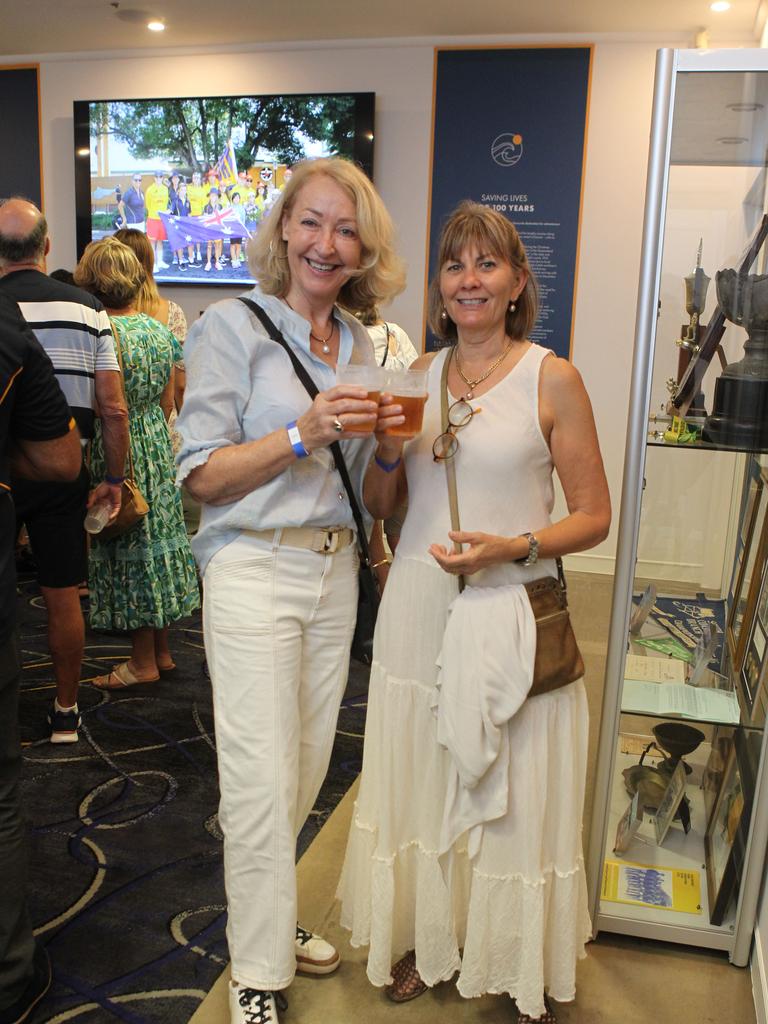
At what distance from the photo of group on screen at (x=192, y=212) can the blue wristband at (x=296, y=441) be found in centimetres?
450

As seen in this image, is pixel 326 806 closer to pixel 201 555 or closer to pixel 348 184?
pixel 201 555

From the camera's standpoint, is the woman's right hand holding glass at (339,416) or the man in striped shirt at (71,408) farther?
the man in striped shirt at (71,408)

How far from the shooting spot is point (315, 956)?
6.82ft

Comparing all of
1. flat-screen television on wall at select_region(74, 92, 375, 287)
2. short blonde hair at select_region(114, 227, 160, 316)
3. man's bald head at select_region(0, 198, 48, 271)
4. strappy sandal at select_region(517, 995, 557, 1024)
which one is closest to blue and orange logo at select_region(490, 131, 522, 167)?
flat-screen television on wall at select_region(74, 92, 375, 287)

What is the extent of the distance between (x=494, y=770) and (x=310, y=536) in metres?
0.58

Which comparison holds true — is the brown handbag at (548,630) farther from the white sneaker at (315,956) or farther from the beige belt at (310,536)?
the white sneaker at (315,956)

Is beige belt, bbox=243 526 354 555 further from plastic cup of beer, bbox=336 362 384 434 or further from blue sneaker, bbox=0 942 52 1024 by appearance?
blue sneaker, bbox=0 942 52 1024

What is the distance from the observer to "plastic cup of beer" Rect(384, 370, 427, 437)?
1623 mm

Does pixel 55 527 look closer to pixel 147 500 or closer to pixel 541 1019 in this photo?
pixel 147 500

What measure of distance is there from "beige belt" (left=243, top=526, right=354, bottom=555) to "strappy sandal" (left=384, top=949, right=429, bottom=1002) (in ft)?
3.10

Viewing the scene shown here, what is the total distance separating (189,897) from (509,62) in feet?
15.6

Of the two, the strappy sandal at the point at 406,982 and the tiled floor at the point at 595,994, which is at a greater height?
the strappy sandal at the point at 406,982

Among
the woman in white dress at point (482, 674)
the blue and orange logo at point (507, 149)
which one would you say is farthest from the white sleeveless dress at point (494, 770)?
the blue and orange logo at point (507, 149)

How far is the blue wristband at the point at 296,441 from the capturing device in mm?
1646
